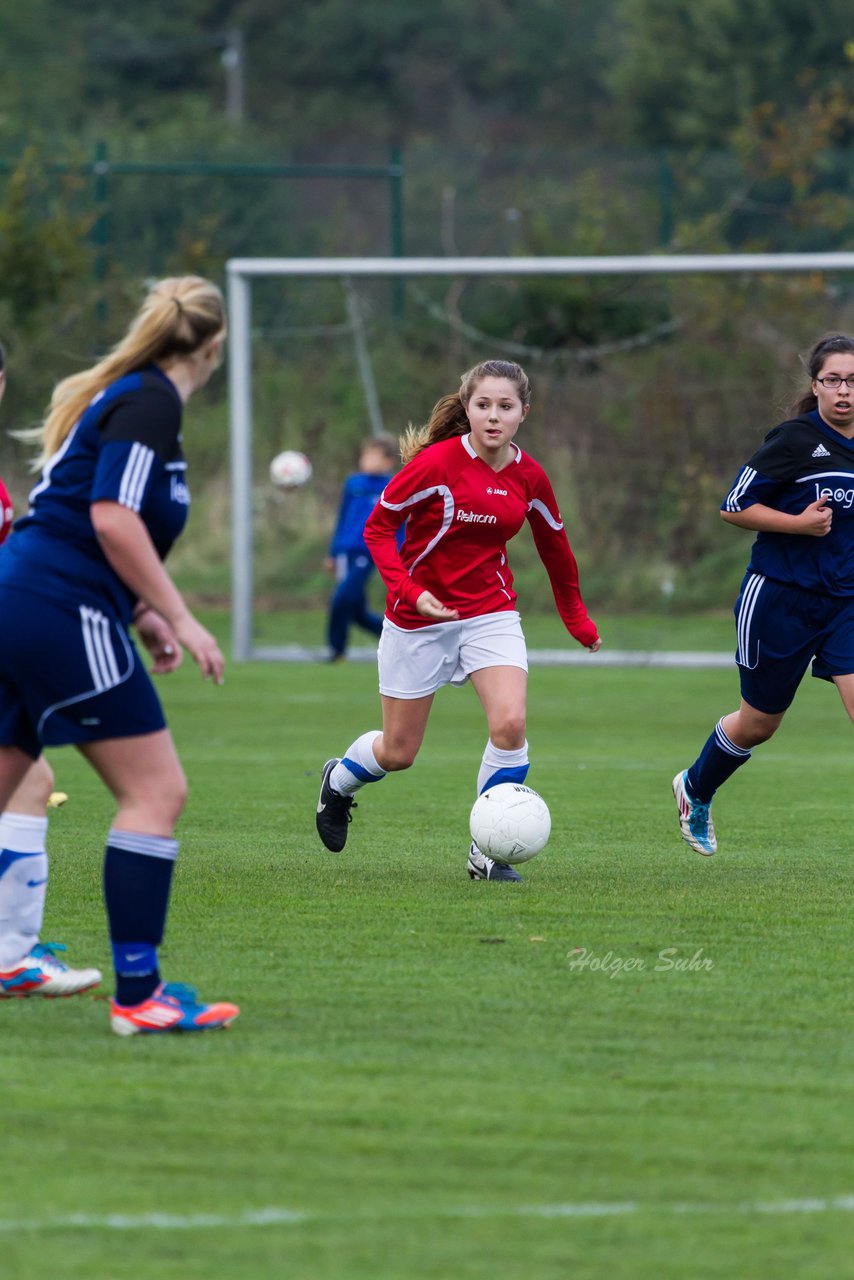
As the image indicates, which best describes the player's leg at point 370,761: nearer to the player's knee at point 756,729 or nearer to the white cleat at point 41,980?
the player's knee at point 756,729

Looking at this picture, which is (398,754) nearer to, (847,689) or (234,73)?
(847,689)

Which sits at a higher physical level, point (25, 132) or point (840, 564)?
point (25, 132)

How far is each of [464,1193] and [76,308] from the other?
1932 cm

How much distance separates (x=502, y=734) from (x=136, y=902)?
260 centimetres

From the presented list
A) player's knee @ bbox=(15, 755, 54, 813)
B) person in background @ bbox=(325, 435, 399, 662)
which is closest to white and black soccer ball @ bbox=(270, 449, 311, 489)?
person in background @ bbox=(325, 435, 399, 662)

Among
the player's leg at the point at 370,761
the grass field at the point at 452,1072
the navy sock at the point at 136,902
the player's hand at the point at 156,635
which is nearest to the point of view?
the grass field at the point at 452,1072

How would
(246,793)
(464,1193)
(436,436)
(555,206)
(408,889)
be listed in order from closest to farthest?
(464,1193)
(408,889)
(436,436)
(246,793)
(555,206)

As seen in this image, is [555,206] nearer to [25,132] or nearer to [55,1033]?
[25,132]

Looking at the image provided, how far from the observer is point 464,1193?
3.77m

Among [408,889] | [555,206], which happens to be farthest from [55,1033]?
[555,206]

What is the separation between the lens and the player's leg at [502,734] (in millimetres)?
7156

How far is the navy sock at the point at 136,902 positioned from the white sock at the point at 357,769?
2680 millimetres

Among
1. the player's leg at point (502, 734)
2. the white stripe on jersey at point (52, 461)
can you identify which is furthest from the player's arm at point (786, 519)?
the white stripe on jersey at point (52, 461)

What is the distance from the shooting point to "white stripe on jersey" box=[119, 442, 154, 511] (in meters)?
4.64
